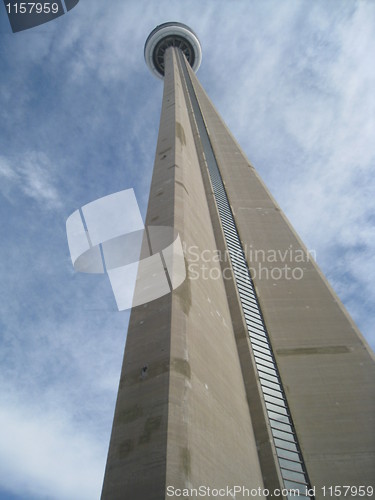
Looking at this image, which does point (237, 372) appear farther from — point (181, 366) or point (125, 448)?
point (125, 448)

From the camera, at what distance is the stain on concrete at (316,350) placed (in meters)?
7.04

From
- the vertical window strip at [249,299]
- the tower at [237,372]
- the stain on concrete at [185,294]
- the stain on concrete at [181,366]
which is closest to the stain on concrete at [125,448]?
the tower at [237,372]

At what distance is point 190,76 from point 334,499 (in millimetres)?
27342

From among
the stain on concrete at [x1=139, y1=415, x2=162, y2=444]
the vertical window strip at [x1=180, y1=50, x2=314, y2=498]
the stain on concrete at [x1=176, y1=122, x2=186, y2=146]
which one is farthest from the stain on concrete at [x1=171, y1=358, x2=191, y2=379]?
the stain on concrete at [x1=176, y1=122, x2=186, y2=146]

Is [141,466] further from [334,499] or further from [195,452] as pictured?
[334,499]

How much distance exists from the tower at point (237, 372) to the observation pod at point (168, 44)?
2782 cm

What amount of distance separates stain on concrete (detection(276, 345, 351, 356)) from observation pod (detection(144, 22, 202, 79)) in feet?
113

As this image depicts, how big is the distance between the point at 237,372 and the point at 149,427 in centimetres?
258

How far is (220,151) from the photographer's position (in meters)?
16.6

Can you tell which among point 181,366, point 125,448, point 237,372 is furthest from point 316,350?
point 125,448

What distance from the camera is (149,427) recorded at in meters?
3.24

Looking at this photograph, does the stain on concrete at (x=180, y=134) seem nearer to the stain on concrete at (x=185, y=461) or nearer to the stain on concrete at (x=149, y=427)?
the stain on concrete at (x=149, y=427)

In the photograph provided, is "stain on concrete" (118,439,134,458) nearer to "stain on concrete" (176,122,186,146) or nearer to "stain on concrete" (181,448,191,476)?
Result: "stain on concrete" (181,448,191,476)

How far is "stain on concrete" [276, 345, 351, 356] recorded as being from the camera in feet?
23.1
